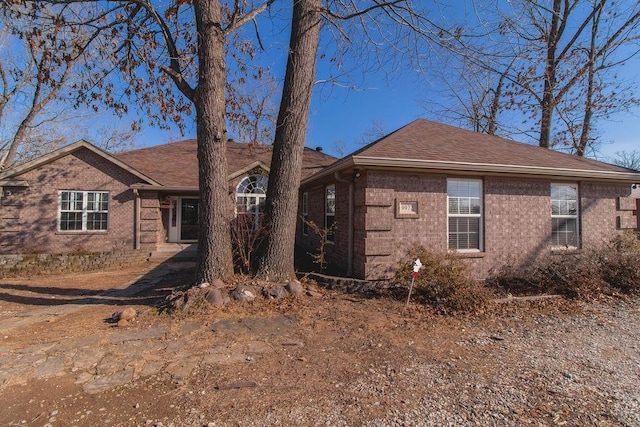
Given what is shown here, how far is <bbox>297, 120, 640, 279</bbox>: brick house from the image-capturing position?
750cm

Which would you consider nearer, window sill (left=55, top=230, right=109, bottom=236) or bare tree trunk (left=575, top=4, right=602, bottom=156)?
window sill (left=55, top=230, right=109, bottom=236)

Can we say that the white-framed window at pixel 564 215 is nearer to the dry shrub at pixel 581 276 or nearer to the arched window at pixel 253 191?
the dry shrub at pixel 581 276

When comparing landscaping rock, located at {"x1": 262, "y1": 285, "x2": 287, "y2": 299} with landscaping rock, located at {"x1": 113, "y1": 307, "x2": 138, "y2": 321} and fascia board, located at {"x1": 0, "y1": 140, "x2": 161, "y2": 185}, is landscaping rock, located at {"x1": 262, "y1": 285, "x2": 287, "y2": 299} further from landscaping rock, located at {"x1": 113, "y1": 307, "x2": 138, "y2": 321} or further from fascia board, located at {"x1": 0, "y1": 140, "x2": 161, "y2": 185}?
fascia board, located at {"x1": 0, "y1": 140, "x2": 161, "y2": 185}

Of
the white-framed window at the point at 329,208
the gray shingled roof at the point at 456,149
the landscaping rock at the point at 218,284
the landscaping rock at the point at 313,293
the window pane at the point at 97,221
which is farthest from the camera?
the window pane at the point at 97,221

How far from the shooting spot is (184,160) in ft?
55.0

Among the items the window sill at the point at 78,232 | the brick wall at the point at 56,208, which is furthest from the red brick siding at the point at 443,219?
the window sill at the point at 78,232

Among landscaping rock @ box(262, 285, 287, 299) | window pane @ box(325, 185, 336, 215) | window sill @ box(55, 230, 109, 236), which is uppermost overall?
window pane @ box(325, 185, 336, 215)

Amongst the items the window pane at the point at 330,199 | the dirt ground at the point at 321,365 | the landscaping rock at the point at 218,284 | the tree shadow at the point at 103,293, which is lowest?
the tree shadow at the point at 103,293

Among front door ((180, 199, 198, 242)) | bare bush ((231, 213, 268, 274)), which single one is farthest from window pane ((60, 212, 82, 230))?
bare bush ((231, 213, 268, 274))

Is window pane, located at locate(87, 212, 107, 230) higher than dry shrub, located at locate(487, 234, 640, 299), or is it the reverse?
window pane, located at locate(87, 212, 107, 230)

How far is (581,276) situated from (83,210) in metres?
16.4

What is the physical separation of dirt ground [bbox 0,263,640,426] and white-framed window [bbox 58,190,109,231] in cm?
826

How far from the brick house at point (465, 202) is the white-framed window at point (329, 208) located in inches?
1.2

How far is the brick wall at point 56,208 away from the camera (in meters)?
13.3
